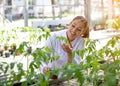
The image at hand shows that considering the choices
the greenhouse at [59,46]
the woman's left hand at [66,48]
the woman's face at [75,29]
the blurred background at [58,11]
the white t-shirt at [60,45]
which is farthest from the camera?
the blurred background at [58,11]

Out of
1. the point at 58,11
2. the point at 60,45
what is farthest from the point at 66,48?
the point at 58,11

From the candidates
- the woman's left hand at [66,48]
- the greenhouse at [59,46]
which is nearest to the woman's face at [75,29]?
the greenhouse at [59,46]

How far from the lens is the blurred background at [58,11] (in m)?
6.81

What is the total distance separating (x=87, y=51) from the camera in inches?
32.8

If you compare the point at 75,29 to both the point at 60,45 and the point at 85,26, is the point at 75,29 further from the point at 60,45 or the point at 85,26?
the point at 60,45

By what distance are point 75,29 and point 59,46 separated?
0.16m

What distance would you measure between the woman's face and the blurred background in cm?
507

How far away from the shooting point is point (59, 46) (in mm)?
1502

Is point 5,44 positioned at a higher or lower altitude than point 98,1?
lower

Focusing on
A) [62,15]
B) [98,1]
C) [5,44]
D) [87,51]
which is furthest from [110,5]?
[87,51]

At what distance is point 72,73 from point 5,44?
349 cm

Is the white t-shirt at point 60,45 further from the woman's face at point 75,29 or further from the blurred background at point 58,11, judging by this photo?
the blurred background at point 58,11

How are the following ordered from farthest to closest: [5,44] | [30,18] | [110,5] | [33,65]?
1. [110,5]
2. [30,18]
3. [5,44]
4. [33,65]

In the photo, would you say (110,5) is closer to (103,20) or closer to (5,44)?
(103,20)
